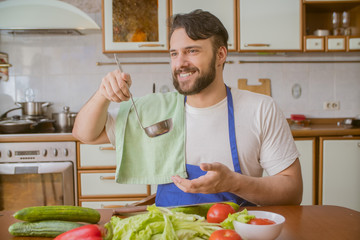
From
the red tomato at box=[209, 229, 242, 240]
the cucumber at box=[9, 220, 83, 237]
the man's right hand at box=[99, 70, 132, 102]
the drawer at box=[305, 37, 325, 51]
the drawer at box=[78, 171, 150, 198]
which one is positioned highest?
the drawer at box=[305, 37, 325, 51]

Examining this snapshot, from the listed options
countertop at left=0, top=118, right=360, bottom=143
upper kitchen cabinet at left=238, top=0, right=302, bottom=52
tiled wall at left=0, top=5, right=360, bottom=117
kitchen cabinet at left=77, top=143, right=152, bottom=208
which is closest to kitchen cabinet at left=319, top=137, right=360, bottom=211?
countertop at left=0, top=118, right=360, bottom=143

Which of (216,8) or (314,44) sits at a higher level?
(216,8)

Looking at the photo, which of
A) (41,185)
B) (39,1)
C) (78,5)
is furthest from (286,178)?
(78,5)

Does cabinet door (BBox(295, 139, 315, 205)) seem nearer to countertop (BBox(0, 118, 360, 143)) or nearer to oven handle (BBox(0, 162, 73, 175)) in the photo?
countertop (BBox(0, 118, 360, 143))

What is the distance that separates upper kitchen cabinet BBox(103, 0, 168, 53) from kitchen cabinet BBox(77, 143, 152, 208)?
812 mm

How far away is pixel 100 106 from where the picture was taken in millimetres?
1332

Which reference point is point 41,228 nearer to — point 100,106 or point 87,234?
point 87,234

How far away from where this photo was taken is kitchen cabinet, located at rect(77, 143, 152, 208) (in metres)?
2.52

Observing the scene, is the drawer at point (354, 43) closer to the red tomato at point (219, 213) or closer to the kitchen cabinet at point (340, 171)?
the kitchen cabinet at point (340, 171)

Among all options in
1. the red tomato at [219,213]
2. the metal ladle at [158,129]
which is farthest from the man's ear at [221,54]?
the red tomato at [219,213]

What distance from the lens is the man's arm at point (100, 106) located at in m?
1.19

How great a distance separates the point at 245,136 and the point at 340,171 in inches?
60.3

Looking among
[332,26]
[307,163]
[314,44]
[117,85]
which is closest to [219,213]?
[117,85]

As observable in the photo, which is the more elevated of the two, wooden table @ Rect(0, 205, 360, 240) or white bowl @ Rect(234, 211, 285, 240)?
white bowl @ Rect(234, 211, 285, 240)
